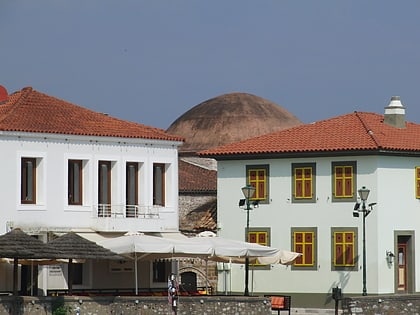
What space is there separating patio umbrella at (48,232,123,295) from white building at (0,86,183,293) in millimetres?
5610

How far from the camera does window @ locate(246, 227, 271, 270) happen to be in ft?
193

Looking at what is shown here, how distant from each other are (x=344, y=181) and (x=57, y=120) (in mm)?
11125

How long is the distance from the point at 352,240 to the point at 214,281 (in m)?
7.43

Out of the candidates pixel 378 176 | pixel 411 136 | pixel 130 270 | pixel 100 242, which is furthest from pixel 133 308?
pixel 411 136

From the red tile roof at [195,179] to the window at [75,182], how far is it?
12292 mm

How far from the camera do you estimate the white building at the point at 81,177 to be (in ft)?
Result: 172

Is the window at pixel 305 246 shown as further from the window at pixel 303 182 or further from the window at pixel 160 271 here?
the window at pixel 160 271

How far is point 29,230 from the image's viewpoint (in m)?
52.3

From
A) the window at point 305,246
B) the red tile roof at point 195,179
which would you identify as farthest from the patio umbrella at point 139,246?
the red tile roof at point 195,179

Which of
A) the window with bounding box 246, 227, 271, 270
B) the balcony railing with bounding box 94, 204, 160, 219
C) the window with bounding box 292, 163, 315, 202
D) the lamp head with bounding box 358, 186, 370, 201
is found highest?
the window with bounding box 292, 163, 315, 202

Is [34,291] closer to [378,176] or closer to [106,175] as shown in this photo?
[106,175]

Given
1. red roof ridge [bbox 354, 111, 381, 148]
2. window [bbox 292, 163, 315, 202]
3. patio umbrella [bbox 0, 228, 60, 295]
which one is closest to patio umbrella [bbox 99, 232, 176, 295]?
patio umbrella [bbox 0, 228, 60, 295]

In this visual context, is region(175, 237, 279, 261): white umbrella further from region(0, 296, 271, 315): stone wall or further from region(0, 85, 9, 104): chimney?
region(0, 85, 9, 104): chimney

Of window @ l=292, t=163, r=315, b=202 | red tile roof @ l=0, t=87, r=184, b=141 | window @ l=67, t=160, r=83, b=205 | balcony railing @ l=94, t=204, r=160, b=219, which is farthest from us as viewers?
window @ l=292, t=163, r=315, b=202
